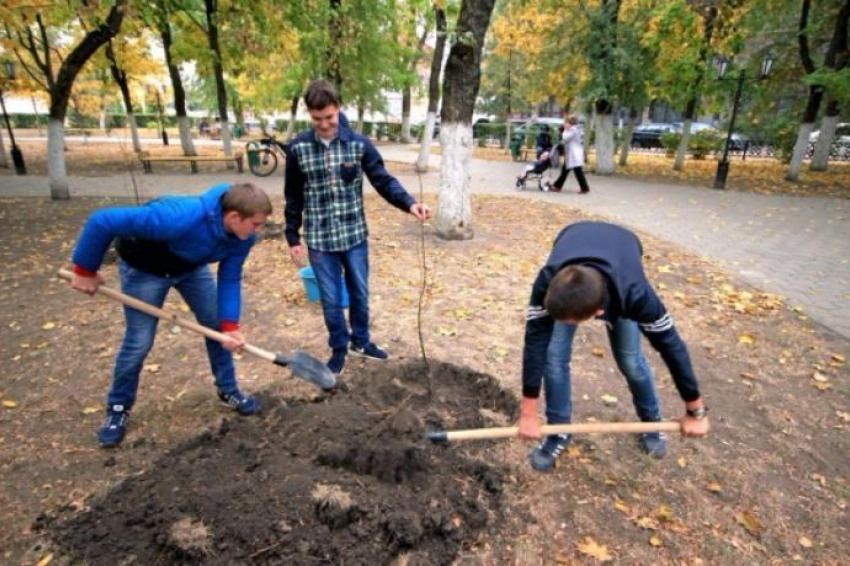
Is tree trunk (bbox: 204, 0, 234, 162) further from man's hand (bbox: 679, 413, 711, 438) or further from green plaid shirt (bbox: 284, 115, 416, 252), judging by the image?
man's hand (bbox: 679, 413, 711, 438)

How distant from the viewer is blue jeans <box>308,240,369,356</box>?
3350 mm

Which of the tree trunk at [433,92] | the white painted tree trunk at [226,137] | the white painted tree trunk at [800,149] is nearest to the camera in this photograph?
the tree trunk at [433,92]

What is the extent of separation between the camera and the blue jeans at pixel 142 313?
2652 mm

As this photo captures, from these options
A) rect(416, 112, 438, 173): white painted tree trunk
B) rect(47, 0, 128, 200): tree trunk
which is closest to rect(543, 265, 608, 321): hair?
rect(47, 0, 128, 200): tree trunk

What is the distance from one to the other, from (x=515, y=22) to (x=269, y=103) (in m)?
15.0

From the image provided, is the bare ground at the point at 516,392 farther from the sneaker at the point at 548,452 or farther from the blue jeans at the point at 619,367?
the blue jeans at the point at 619,367

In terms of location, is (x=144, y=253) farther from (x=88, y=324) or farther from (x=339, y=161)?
(x=88, y=324)

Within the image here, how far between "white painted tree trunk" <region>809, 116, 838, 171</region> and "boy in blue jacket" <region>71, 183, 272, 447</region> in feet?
55.8

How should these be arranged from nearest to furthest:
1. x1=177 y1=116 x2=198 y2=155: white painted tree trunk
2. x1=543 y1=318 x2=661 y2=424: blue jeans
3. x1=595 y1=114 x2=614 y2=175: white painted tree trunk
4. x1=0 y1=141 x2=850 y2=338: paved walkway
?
x1=543 y1=318 x2=661 y2=424: blue jeans
x1=0 y1=141 x2=850 y2=338: paved walkway
x1=595 y1=114 x2=614 y2=175: white painted tree trunk
x1=177 y1=116 x2=198 y2=155: white painted tree trunk

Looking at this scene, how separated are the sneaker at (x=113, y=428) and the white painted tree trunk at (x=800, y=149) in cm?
1582

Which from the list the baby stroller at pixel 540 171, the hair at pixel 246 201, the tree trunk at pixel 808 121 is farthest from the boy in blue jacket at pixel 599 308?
the tree trunk at pixel 808 121

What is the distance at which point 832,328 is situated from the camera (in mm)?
4598

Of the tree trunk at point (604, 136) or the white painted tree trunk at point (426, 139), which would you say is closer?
the white painted tree trunk at point (426, 139)

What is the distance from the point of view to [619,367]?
2.70m
